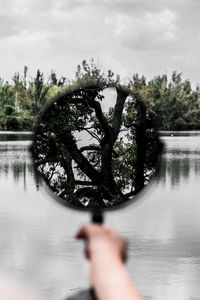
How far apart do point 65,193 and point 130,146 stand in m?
0.13

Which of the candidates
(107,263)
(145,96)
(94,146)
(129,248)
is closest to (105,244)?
(107,263)

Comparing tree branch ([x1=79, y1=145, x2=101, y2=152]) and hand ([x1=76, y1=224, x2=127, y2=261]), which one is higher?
tree branch ([x1=79, y1=145, x2=101, y2=152])

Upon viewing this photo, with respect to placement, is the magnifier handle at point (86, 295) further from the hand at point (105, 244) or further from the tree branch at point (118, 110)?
the tree branch at point (118, 110)

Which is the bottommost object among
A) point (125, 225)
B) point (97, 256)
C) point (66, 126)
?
point (125, 225)

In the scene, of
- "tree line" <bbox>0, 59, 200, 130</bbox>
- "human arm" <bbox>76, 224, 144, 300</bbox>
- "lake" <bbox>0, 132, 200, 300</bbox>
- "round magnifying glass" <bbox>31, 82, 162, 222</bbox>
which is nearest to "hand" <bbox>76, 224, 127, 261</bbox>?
"human arm" <bbox>76, 224, 144, 300</bbox>

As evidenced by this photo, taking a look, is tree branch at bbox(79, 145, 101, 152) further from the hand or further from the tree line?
the tree line

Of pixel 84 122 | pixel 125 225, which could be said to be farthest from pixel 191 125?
pixel 84 122

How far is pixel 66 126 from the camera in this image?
953 millimetres

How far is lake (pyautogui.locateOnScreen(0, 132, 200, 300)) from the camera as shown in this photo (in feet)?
24.5

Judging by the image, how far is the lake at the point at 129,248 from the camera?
24.5ft

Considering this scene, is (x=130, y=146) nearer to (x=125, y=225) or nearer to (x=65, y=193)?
(x=65, y=193)

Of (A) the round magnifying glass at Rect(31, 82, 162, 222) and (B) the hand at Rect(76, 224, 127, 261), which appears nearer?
(B) the hand at Rect(76, 224, 127, 261)

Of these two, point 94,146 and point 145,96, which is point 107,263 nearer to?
point 94,146

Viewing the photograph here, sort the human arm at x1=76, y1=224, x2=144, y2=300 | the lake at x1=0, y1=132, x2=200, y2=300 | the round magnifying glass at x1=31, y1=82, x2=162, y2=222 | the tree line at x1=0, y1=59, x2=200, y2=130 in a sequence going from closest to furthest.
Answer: the human arm at x1=76, y1=224, x2=144, y2=300 → the round magnifying glass at x1=31, y1=82, x2=162, y2=222 → the lake at x1=0, y1=132, x2=200, y2=300 → the tree line at x1=0, y1=59, x2=200, y2=130
